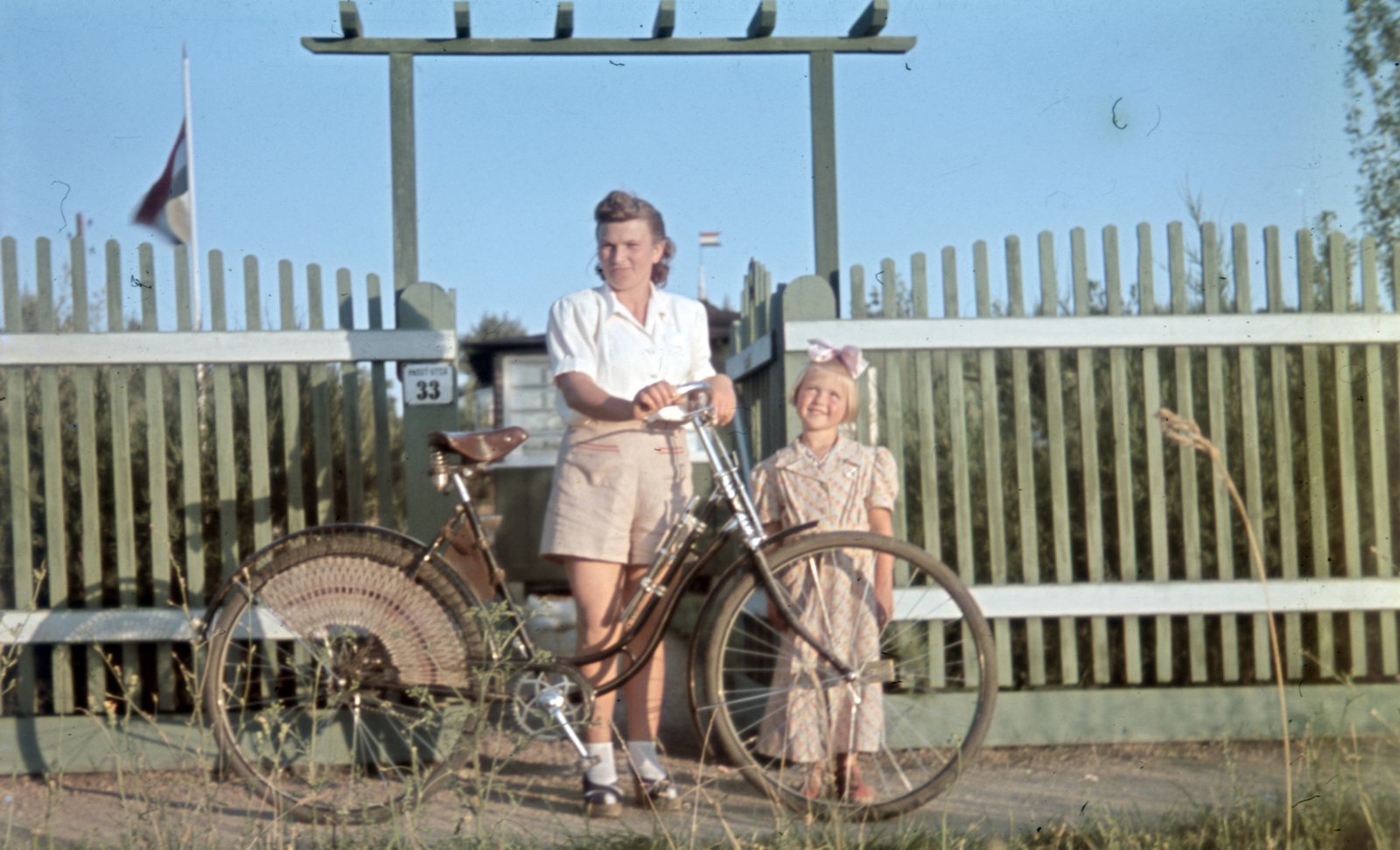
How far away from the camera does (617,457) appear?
3299mm

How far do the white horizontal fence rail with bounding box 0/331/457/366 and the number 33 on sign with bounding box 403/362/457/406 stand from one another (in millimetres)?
36

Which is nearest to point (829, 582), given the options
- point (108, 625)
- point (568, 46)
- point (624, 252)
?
point (624, 252)

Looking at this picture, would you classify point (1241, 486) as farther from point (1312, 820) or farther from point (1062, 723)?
point (1312, 820)

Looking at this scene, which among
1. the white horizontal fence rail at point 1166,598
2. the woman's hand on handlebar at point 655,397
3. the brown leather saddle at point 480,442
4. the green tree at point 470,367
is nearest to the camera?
the woman's hand on handlebar at point 655,397

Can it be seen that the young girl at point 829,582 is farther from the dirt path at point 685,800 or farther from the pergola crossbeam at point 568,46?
the pergola crossbeam at point 568,46

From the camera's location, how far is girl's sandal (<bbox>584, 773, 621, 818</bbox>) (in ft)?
10.5

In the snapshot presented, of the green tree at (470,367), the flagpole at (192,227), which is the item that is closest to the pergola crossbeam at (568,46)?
the flagpole at (192,227)

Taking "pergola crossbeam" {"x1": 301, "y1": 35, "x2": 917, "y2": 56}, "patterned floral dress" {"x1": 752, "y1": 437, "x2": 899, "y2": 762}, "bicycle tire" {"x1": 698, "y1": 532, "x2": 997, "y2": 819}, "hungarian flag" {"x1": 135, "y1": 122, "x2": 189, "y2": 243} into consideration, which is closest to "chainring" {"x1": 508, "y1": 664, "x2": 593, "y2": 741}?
"bicycle tire" {"x1": 698, "y1": 532, "x2": 997, "y2": 819}

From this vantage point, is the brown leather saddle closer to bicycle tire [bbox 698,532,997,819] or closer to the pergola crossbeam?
bicycle tire [bbox 698,532,997,819]

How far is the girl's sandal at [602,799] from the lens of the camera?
320 cm

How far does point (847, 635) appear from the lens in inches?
128

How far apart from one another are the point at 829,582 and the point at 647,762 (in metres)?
0.78

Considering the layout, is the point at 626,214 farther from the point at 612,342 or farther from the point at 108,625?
the point at 108,625

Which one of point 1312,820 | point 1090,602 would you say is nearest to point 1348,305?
point 1090,602
